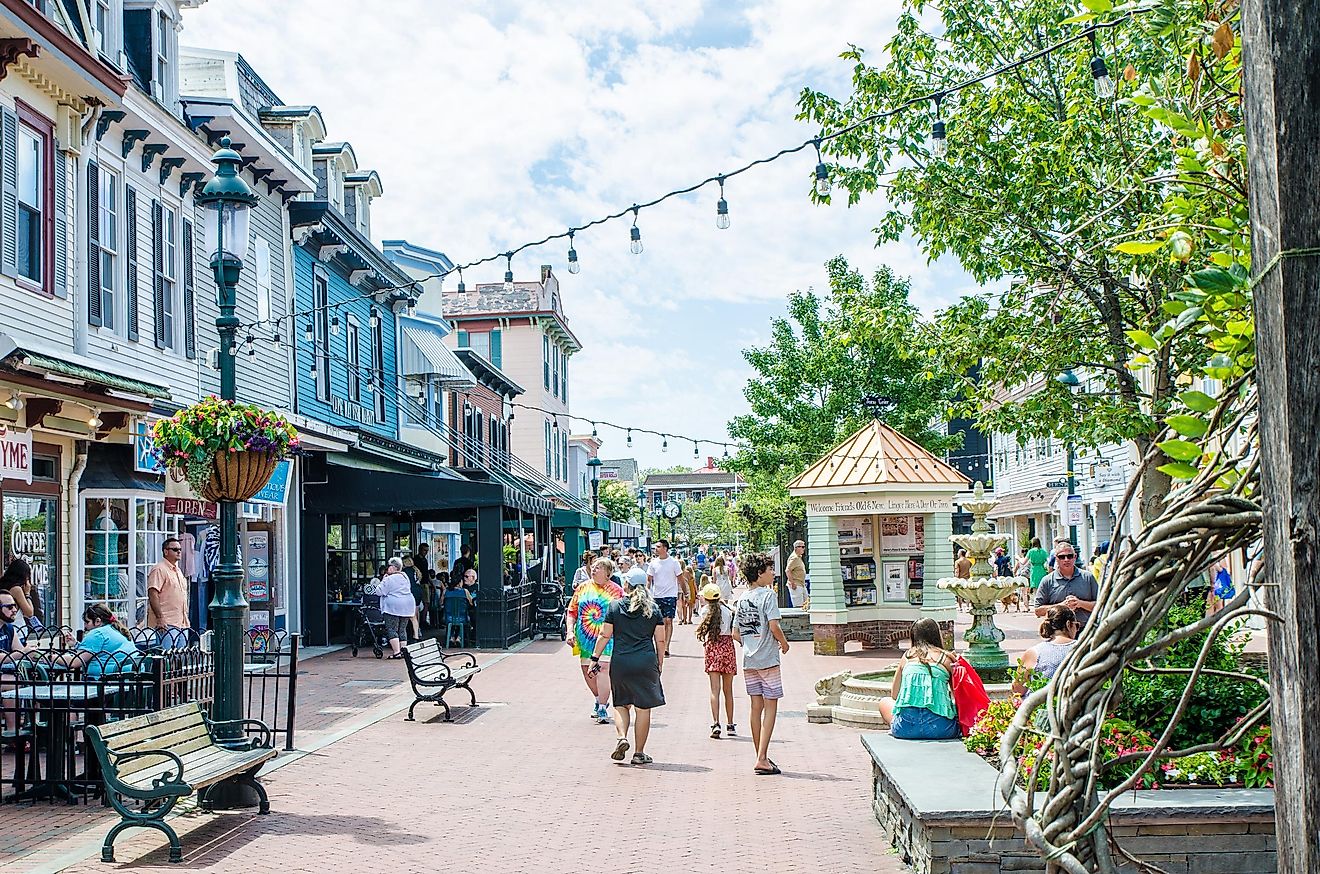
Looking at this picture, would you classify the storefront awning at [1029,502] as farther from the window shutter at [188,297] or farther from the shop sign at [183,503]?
the window shutter at [188,297]

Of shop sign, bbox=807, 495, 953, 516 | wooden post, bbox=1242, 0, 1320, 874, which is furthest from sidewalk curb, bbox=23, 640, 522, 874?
wooden post, bbox=1242, 0, 1320, 874

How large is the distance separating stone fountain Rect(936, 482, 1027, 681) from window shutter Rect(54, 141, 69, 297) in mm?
10653

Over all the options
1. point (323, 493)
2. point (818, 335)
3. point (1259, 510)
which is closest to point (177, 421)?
point (1259, 510)

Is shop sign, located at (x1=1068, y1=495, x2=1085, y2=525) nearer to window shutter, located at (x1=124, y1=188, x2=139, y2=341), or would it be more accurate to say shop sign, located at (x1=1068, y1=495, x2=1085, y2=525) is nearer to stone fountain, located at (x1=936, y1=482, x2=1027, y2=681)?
stone fountain, located at (x1=936, y1=482, x2=1027, y2=681)

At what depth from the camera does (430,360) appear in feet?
107

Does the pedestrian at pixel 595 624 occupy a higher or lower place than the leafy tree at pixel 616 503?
lower

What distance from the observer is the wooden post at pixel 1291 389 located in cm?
226

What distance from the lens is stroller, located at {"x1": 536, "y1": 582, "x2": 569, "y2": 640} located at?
26812mm

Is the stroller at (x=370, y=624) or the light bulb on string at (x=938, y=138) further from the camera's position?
the stroller at (x=370, y=624)

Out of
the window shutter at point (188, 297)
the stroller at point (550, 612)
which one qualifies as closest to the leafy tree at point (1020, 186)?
the window shutter at point (188, 297)

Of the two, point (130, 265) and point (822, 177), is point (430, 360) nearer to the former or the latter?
point (130, 265)

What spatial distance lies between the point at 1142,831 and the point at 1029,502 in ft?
135

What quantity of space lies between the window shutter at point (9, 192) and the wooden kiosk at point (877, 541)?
488 inches

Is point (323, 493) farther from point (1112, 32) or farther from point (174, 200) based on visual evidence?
point (1112, 32)
